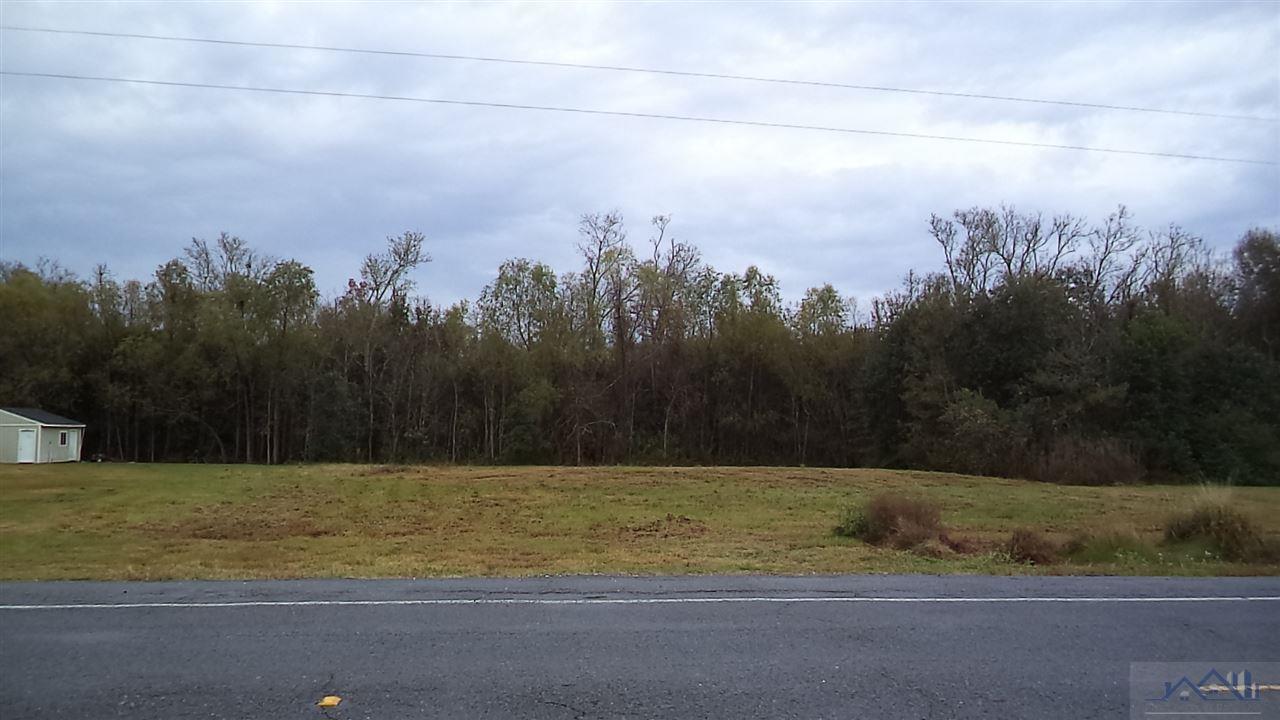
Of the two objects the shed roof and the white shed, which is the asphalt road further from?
the shed roof

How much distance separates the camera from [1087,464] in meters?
38.2

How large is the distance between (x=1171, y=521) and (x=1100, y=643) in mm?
9880

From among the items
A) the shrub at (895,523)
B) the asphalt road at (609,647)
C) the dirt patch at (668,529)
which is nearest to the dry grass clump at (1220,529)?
the shrub at (895,523)

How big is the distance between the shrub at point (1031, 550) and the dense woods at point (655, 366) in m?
29.1

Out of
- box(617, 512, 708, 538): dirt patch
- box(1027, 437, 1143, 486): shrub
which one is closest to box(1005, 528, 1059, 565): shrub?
box(617, 512, 708, 538): dirt patch

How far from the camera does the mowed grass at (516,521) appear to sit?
43.2 feet

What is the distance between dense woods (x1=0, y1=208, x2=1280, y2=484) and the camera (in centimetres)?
4338

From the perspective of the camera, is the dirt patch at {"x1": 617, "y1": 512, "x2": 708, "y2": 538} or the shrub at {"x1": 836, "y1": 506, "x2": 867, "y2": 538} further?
the dirt patch at {"x1": 617, "y1": 512, "x2": 708, "y2": 538}

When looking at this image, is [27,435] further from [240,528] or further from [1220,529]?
[1220,529]

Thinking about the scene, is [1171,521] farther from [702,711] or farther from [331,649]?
[331,649]

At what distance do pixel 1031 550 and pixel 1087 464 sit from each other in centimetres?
2750

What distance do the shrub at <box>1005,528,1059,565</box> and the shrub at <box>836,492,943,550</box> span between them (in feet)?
5.08

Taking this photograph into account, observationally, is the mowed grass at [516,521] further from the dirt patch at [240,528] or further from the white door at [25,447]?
the white door at [25,447]

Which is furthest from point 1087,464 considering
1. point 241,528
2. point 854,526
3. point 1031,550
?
point 241,528
